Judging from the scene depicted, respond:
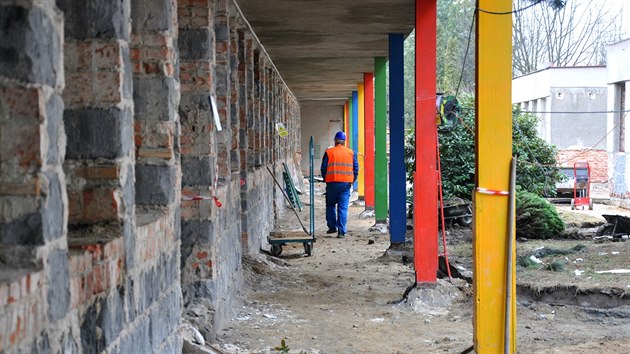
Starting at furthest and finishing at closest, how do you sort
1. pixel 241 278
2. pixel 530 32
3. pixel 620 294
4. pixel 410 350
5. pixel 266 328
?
pixel 530 32
pixel 241 278
pixel 620 294
pixel 266 328
pixel 410 350

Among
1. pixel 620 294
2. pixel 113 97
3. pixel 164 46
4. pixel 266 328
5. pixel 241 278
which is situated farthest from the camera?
pixel 241 278

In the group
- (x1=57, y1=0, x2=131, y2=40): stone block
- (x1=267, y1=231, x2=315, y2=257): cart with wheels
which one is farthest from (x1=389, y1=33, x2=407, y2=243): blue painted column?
(x1=57, y1=0, x2=131, y2=40): stone block

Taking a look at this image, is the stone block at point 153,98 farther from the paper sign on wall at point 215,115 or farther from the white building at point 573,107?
the white building at point 573,107

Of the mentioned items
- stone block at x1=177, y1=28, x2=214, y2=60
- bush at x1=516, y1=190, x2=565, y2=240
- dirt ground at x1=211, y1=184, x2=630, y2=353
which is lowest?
dirt ground at x1=211, y1=184, x2=630, y2=353

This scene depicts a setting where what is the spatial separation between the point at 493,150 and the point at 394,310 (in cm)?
361

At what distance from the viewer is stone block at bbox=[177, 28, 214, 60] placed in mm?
7637

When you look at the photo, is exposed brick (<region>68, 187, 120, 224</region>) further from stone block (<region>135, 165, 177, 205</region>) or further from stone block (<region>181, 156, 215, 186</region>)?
stone block (<region>181, 156, 215, 186</region>)

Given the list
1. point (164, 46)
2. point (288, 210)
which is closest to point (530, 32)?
point (288, 210)

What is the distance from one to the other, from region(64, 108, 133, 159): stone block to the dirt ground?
3348 mm

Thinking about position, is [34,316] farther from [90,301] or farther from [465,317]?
[465,317]

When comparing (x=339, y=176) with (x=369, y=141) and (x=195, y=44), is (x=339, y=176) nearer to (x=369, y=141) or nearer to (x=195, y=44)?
(x=369, y=141)

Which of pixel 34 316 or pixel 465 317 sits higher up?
pixel 34 316

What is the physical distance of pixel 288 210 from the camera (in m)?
23.4

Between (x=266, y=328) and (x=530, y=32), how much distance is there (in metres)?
41.8
